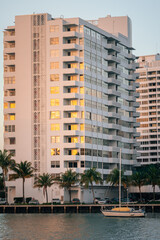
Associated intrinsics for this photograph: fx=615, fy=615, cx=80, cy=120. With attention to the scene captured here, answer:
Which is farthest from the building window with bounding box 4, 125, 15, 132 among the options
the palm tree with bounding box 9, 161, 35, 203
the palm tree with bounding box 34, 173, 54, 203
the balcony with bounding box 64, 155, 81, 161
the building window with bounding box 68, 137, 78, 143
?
the palm tree with bounding box 34, 173, 54, 203

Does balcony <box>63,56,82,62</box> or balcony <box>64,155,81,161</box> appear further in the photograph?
balcony <box>63,56,82,62</box>

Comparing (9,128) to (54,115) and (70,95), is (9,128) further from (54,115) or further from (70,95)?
(70,95)

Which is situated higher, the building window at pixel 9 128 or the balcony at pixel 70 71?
the balcony at pixel 70 71

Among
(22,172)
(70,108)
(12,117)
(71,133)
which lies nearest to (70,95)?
(70,108)

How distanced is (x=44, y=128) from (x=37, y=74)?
17.1 m

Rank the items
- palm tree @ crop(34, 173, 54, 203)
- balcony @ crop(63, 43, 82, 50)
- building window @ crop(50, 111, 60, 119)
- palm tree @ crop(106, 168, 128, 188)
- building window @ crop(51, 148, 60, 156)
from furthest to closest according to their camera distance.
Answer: balcony @ crop(63, 43, 82, 50)
building window @ crop(50, 111, 60, 119)
building window @ crop(51, 148, 60, 156)
palm tree @ crop(106, 168, 128, 188)
palm tree @ crop(34, 173, 54, 203)

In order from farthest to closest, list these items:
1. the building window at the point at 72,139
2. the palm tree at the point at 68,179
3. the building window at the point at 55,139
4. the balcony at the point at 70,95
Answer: the building window at the point at 72,139 → the balcony at the point at 70,95 → the building window at the point at 55,139 → the palm tree at the point at 68,179

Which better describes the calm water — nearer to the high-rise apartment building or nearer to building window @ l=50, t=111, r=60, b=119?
the high-rise apartment building

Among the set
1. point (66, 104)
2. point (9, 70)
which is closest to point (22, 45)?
point (9, 70)

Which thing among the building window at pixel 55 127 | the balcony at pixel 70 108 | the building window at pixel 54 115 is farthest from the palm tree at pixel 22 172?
the balcony at pixel 70 108

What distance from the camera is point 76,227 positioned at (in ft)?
408

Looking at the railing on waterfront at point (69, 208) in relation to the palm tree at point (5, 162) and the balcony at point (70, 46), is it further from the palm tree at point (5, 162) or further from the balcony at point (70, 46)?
the balcony at point (70, 46)

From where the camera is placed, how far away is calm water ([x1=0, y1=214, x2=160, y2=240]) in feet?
362

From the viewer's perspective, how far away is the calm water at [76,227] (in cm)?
11019
